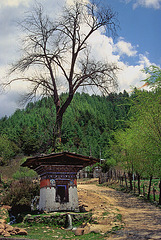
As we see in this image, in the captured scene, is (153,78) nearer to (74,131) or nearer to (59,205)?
(59,205)

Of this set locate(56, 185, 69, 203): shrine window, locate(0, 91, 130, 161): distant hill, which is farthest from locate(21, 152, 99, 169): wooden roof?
locate(0, 91, 130, 161): distant hill

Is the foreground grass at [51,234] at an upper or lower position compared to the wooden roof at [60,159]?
lower

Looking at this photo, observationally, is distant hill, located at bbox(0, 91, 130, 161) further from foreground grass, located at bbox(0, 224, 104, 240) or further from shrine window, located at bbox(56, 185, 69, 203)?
foreground grass, located at bbox(0, 224, 104, 240)

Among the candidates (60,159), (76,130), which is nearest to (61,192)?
(60,159)

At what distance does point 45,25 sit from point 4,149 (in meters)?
29.8

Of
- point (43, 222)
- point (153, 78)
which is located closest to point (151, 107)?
point (153, 78)

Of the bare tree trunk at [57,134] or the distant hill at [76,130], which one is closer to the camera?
the bare tree trunk at [57,134]

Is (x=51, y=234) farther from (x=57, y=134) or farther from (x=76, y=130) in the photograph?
(x=76, y=130)

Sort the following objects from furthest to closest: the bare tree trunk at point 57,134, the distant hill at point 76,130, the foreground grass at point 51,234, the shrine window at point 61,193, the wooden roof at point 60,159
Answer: the distant hill at point 76,130
the bare tree trunk at point 57,134
the shrine window at point 61,193
the wooden roof at point 60,159
the foreground grass at point 51,234

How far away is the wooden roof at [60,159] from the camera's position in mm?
14133

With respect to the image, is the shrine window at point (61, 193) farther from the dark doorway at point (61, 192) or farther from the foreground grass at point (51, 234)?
the foreground grass at point (51, 234)

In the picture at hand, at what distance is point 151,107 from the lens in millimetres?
14156

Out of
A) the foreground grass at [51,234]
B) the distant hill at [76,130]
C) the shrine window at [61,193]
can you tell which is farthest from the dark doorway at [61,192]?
the distant hill at [76,130]

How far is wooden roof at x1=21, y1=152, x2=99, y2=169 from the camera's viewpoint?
556 inches
